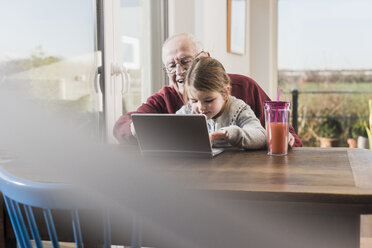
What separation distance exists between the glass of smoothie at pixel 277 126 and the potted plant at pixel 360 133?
353cm

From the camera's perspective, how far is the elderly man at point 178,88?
2.03 metres

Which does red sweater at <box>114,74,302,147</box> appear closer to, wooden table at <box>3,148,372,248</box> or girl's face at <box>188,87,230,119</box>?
girl's face at <box>188,87,230,119</box>

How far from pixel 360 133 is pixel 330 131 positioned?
12.1 inches

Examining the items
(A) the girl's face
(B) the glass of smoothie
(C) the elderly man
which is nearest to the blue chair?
(B) the glass of smoothie

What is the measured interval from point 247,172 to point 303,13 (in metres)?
4.09

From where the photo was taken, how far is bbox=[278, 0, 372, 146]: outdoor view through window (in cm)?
479

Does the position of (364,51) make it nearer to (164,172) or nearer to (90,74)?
(90,74)

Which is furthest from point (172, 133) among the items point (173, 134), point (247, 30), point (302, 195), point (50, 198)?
point (247, 30)

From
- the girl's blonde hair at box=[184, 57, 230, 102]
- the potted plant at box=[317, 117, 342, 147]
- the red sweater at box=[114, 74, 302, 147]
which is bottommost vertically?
the potted plant at box=[317, 117, 342, 147]

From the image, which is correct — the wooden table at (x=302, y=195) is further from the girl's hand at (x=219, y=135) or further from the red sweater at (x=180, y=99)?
the red sweater at (x=180, y=99)

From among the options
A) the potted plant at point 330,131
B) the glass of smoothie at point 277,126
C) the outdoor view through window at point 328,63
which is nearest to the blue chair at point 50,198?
the glass of smoothie at point 277,126

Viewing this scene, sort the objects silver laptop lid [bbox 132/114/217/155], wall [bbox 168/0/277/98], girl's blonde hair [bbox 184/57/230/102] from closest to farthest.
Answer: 1. silver laptop lid [bbox 132/114/217/155]
2. girl's blonde hair [bbox 184/57/230/102]
3. wall [bbox 168/0/277/98]

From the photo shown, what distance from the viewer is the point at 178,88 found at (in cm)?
223

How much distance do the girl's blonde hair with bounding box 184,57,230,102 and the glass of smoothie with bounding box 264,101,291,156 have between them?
0.29m
